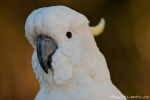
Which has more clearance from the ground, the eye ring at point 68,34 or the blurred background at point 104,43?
the eye ring at point 68,34

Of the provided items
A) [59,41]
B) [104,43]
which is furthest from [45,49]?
[104,43]

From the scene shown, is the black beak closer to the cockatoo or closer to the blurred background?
the cockatoo

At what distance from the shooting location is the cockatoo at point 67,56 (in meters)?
1.03

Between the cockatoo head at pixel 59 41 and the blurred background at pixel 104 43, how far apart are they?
1353 millimetres

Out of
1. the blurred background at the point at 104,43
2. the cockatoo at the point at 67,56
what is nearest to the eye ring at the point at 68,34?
the cockatoo at the point at 67,56

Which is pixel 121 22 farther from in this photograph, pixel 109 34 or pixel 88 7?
pixel 88 7

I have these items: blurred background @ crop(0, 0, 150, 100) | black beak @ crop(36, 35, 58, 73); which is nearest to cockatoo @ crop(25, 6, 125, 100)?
black beak @ crop(36, 35, 58, 73)

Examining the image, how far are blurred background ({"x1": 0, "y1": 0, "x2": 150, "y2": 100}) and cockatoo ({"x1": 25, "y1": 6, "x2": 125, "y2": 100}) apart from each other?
1.33m

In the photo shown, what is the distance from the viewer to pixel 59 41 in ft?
3.41

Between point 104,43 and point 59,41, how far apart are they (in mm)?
1458

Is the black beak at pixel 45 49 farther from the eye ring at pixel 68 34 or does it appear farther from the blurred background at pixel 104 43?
the blurred background at pixel 104 43

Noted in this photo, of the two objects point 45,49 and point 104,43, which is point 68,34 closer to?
point 45,49

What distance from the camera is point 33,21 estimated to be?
105cm

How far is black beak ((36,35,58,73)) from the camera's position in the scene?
102cm
